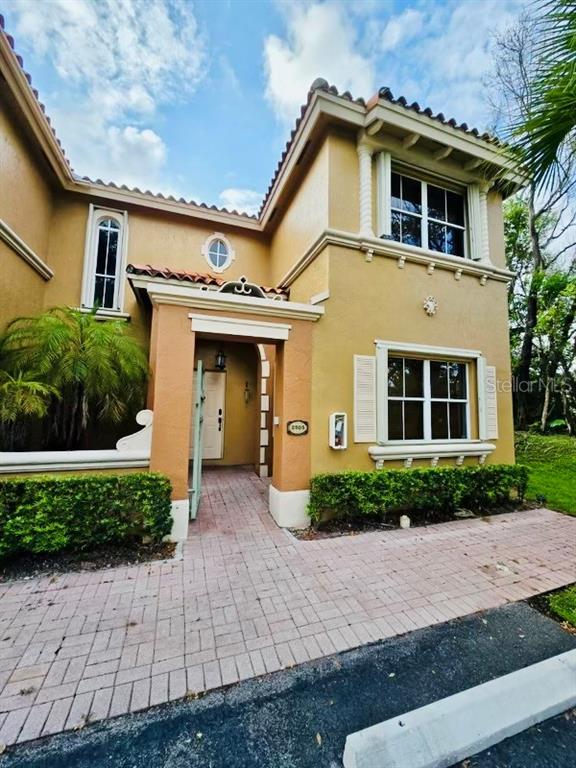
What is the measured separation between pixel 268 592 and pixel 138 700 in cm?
156

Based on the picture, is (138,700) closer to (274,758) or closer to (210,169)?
(274,758)

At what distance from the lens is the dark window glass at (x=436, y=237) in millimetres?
6969

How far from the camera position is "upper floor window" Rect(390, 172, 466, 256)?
261 inches

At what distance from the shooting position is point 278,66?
800 centimetres

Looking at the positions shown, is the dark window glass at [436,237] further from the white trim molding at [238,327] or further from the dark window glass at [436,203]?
the white trim molding at [238,327]

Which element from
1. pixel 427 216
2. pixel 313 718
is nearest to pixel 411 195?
pixel 427 216

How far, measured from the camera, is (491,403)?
687 cm

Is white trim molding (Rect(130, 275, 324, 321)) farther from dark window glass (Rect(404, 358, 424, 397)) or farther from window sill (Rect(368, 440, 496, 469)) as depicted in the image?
window sill (Rect(368, 440, 496, 469))

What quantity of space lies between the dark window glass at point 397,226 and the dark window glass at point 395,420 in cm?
334

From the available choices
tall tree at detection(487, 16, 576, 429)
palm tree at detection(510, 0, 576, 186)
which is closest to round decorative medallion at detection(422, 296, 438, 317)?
palm tree at detection(510, 0, 576, 186)

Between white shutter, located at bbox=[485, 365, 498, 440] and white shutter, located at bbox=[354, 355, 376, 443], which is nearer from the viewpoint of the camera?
white shutter, located at bbox=[354, 355, 376, 443]

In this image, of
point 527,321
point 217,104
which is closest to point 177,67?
point 217,104

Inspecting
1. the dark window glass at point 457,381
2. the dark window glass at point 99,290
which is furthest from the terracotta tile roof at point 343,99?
the dark window glass at point 457,381

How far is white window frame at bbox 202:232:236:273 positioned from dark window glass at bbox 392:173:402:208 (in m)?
4.72
